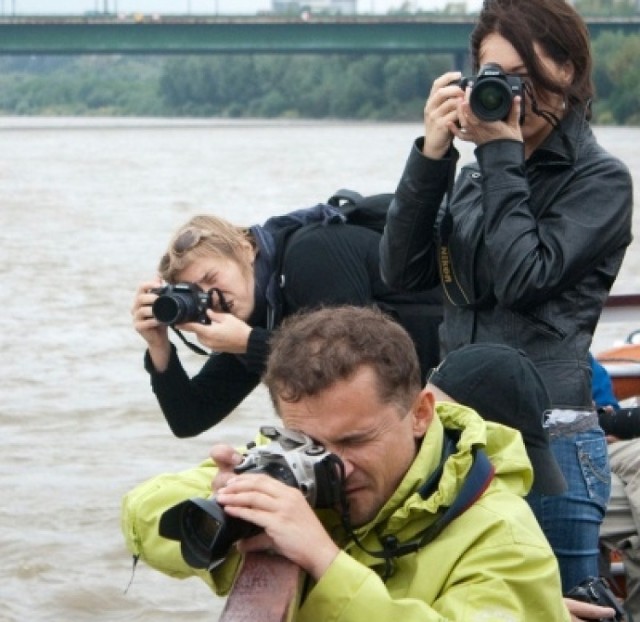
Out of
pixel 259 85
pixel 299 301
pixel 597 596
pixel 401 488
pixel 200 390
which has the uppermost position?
pixel 401 488

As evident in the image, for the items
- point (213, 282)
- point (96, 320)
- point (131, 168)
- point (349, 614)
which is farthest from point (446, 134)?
point (131, 168)

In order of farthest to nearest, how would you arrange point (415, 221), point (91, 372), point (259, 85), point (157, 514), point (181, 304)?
point (259, 85), point (91, 372), point (181, 304), point (415, 221), point (157, 514)

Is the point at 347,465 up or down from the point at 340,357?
down

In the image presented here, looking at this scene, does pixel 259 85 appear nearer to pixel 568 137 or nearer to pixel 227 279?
pixel 227 279

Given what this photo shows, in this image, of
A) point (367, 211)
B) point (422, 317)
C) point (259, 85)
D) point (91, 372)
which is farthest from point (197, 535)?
point (259, 85)

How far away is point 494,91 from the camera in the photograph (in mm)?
3455

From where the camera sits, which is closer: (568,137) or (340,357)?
(340,357)

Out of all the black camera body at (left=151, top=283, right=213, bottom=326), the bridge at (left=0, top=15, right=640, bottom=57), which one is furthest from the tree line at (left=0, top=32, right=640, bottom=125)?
the black camera body at (left=151, top=283, right=213, bottom=326)

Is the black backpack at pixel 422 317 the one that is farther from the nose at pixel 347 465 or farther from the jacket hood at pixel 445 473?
the nose at pixel 347 465

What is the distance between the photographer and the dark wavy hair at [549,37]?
349 cm

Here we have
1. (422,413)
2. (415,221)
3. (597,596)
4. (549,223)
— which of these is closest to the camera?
(422,413)

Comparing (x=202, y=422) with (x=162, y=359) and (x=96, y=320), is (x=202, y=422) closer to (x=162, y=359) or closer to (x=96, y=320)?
(x=162, y=359)

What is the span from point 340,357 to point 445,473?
25cm

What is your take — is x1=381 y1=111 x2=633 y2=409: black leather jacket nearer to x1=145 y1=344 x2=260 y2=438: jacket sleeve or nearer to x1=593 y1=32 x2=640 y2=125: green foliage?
x1=145 y1=344 x2=260 y2=438: jacket sleeve
